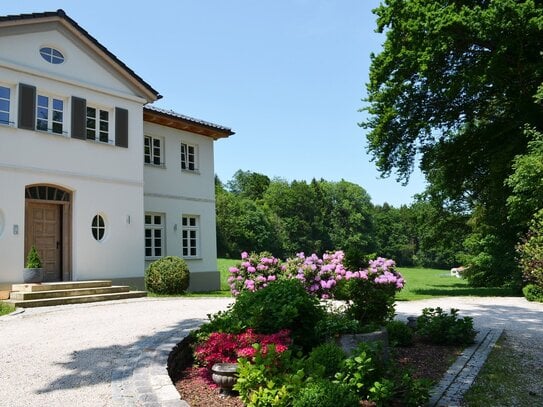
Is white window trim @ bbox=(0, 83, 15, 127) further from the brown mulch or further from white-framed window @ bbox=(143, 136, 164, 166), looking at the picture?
the brown mulch

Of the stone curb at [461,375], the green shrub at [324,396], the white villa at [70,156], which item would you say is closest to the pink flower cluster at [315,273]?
the stone curb at [461,375]

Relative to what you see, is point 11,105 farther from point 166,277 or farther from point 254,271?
point 254,271

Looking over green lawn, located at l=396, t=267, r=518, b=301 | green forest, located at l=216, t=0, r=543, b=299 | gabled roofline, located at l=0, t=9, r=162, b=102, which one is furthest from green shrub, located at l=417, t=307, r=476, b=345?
gabled roofline, located at l=0, t=9, r=162, b=102

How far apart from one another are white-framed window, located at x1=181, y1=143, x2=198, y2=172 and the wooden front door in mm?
6154

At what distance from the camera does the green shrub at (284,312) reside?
246 inches

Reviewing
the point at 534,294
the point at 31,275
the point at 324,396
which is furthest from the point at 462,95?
the point at 324,396

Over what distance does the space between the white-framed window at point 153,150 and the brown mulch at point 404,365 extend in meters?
13.4

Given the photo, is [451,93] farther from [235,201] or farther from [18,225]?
[235,201]

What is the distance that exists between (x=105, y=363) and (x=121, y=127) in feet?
37.6

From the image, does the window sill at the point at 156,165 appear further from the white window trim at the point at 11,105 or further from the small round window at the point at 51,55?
the white window trim at the point at 11,105

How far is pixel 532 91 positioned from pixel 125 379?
17.1 metres

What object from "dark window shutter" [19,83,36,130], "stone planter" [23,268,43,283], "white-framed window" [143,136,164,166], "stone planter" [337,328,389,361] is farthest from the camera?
"white-framed window" [143,136,164,166]

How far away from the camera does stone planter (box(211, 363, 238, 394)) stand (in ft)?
17.1

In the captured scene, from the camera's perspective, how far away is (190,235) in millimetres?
→ 19875
